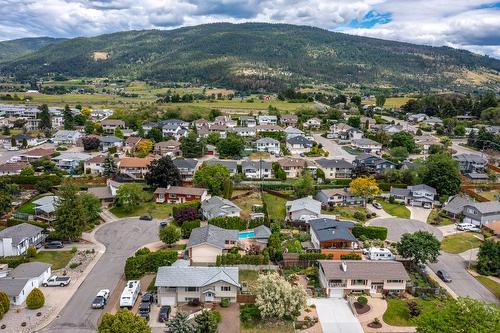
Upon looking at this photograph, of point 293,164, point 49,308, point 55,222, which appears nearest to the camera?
point 49,308

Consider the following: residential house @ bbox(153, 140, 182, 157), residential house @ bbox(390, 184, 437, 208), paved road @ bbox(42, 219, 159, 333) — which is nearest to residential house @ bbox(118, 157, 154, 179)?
residential house @ bbox(153, 140, 182, 157)

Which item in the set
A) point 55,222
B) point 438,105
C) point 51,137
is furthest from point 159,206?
point 438,105

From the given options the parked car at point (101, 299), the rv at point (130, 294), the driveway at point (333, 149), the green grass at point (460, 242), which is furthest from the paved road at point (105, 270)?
the driveway at point (333, 149)

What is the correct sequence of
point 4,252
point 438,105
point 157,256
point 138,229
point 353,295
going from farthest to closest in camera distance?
point 438,105 → point 138,229 → point 4,252 → point 157,256 → point 353,295

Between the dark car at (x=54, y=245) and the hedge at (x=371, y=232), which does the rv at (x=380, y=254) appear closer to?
the hedge at (x=371, y=232)

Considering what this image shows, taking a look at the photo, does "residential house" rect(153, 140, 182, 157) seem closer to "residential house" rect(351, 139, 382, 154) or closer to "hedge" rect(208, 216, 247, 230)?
"hedge" rect(208, 216, 247, 230)

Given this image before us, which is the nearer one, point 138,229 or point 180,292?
point 180,292

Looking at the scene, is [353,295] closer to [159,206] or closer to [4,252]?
[159,206]
